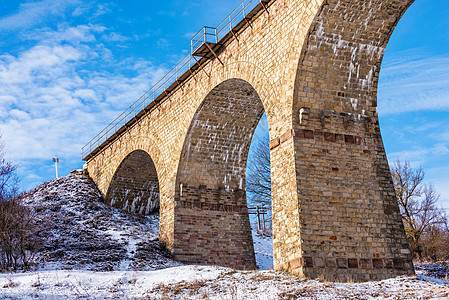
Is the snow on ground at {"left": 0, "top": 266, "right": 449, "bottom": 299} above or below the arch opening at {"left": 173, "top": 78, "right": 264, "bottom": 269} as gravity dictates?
below

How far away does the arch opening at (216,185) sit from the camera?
66.6 ft

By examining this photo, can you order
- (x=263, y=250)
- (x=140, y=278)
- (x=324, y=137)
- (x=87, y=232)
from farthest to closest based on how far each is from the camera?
1. (x=263, y=250)
2. (x=87, y=232)
3. (x=324, y=137)
4. (x=140, y=278)

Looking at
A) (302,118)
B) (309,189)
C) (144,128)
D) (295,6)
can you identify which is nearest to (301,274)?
(309,189)

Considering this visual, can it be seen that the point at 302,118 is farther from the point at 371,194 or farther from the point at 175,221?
the point at 175,221

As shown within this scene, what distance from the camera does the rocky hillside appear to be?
1874 cm

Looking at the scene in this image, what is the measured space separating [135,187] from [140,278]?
53.3 ft

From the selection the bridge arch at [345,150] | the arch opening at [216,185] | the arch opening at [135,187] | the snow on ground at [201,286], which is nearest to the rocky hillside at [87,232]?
the arch opening at [135,187]

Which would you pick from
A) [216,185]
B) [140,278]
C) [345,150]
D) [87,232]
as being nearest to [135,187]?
[87,232]

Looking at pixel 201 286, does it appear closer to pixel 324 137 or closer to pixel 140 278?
pixel 140 278

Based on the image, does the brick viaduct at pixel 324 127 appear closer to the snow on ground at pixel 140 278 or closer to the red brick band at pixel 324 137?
the red brick band at pixel 324 137

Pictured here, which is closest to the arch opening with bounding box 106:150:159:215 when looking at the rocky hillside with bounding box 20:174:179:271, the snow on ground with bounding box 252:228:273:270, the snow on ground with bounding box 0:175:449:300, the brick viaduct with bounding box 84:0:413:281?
the rocky hillside with bounding box 20:174:179:271

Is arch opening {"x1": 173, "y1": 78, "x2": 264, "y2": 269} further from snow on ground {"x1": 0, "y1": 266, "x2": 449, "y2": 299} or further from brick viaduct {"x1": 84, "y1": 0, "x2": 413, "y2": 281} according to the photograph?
snow on ground {"x1": 0, "y1": 266, "x2": 449, "y2": 299}

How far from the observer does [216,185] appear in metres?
21.4

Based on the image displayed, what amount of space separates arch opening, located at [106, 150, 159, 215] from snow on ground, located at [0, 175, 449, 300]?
16.8 feet
